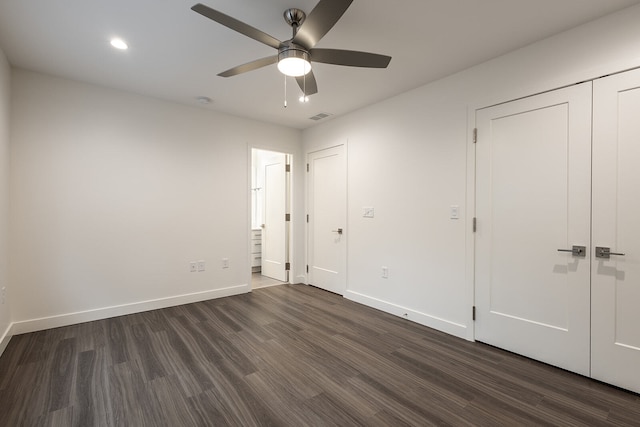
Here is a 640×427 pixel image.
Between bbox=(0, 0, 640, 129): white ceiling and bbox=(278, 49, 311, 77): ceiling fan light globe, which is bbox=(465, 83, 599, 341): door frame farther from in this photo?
bbox=(278, 49, 311, 77): ceiling fan light globe

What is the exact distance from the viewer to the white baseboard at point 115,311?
116 inches

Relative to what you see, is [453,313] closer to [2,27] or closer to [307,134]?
[307,134]

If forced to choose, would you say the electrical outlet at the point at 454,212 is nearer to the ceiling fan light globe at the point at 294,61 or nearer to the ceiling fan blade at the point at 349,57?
the ceiling fan blade at the point at 349,57

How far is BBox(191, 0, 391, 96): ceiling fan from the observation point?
1510mm

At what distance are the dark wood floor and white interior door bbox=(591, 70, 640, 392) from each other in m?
0.24

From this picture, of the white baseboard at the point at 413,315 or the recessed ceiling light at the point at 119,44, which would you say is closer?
the recessed ceiling light at the point at 119,44

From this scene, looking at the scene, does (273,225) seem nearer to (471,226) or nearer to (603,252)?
(471,226)

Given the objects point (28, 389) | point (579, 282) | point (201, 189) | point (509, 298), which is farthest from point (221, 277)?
point (579, 282)

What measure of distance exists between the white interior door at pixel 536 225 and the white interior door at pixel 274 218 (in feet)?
10.3

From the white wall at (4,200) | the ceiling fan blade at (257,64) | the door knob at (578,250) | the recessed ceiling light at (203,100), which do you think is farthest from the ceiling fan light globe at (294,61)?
the white wall at (4,200)

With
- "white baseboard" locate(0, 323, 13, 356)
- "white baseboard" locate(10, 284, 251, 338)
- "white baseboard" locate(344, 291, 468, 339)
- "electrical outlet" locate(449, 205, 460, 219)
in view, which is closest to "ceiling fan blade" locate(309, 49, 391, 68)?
"electrical outlet" locate(449, 205, 460, 219)

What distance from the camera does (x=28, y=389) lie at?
2.02 metres

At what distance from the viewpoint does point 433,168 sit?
3117 mm

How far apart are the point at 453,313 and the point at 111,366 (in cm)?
311
